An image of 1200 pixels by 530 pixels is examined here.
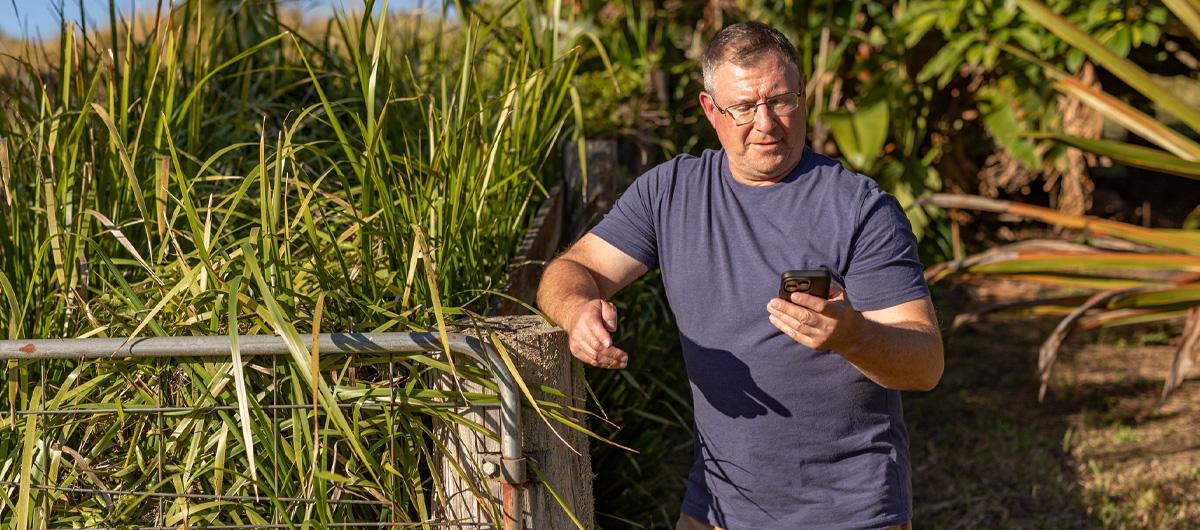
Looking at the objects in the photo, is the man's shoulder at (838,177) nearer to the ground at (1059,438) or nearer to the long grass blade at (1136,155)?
the ground at (1059,438)

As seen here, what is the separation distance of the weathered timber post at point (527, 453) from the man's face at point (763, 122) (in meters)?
0.50

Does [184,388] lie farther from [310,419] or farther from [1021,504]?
[1021,504]

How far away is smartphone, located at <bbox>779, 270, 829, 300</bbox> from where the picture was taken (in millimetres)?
1724

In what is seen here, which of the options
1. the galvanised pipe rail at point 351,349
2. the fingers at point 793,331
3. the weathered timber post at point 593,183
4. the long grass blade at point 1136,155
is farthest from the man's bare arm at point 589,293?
the long grass blade at point 1136,155

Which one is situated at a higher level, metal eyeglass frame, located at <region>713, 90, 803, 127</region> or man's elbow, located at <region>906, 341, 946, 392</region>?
metal eyeglass frame, located at <region>713, 90, 803, 127</region>

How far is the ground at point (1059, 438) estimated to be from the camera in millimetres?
3973

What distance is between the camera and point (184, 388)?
2180mm

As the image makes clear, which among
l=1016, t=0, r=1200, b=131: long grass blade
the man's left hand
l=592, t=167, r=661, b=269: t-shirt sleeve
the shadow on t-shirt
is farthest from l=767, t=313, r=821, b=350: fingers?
l=1016, t=0, r=1200, b=131: long grass blade

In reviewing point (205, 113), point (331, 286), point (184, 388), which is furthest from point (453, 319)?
point (205, 113)

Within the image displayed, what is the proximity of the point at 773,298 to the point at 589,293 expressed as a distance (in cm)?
39

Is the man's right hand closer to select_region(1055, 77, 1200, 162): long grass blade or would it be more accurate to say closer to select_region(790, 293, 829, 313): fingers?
select_region(790, 293, 829, 313): fingers

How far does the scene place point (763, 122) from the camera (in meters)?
2.16

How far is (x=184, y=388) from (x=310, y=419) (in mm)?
258

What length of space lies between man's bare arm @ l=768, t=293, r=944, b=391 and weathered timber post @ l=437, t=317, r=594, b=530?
17.4 inches
